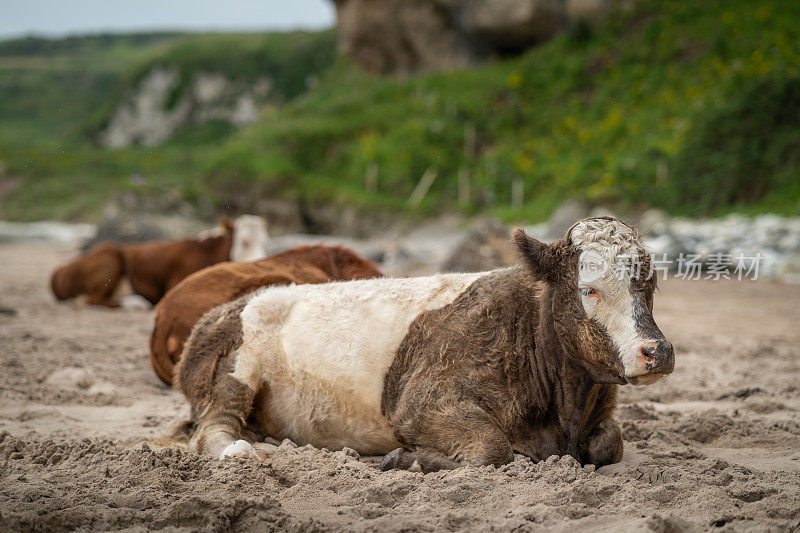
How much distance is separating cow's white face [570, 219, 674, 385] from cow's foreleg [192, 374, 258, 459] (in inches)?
83.7

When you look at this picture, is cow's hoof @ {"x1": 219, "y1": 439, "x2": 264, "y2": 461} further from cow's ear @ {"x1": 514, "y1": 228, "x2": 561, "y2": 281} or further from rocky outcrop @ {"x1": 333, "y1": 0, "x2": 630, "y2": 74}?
rocky outcrop @ {"x1": 333, "y1": 0, "x2": 630, "y2": 74}

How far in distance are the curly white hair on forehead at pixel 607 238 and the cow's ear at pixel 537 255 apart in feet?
0.45

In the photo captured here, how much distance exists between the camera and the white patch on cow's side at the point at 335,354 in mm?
4465

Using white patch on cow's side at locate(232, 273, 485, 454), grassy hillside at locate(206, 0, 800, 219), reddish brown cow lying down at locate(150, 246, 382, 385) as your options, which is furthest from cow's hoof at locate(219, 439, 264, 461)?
grassy hillside at locate(206, 0, 800, 219)

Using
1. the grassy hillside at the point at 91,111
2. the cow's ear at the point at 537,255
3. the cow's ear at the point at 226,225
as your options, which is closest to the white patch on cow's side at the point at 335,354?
the cow's ear at the point at 537,255

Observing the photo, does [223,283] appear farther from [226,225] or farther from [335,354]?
[226,225]

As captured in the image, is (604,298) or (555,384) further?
(555,384)

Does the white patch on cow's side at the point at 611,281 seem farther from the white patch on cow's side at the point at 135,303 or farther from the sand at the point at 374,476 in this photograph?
the white patch on cow's side at the point at 135,303

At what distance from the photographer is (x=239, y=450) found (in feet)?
13.8

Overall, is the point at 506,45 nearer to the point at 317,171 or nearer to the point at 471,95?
the point at 471,95

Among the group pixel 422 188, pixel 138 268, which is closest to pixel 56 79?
pixel 422 188

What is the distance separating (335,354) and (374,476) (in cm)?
87

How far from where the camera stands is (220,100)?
196 ft

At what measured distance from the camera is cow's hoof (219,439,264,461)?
13.5ft
